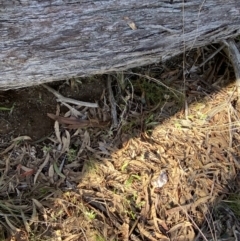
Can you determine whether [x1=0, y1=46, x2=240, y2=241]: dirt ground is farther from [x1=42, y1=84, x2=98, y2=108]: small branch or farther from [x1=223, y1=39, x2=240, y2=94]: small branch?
[x1=223, y1=39, x2=240, y2=94]: small branch

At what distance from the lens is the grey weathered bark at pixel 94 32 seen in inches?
68.3

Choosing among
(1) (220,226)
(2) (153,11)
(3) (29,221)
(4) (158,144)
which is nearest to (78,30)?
(2) (153,11)

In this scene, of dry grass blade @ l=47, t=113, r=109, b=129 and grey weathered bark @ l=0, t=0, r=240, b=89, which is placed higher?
grey weathered bark @ l=0, t=0, r=240, b=89

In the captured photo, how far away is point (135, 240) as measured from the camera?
2.18 metres

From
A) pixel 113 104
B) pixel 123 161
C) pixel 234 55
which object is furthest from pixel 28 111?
pixel 234 55

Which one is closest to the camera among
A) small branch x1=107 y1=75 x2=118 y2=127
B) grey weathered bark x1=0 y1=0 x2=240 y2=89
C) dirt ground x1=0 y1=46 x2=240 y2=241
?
grey weathered bark x1=0 y1=0 x2=240 y2=89

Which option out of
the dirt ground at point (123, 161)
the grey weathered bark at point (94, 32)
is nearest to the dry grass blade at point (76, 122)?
the dirt ground at point (123, 161)

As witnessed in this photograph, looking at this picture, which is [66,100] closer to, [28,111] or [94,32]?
[28,111]

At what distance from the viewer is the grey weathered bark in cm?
174

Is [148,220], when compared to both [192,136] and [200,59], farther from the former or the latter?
[200,59]

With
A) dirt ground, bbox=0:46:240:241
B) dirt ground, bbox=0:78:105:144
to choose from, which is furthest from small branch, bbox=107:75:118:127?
dirt ground, bbox=0:78:105:144

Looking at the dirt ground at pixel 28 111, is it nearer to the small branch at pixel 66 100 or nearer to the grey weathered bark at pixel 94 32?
the small branch at pixel 66 100

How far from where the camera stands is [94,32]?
5.98 ft

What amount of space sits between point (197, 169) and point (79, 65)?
86cm
